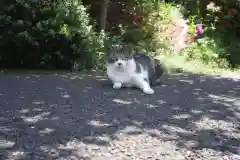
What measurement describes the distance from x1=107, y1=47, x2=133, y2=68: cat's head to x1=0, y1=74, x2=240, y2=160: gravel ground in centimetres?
46

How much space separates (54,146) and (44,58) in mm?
5571

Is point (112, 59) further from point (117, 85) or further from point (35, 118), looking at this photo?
point (35, 118)

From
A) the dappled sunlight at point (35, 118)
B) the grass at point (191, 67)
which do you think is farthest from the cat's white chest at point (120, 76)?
the grass at point (191, 67)

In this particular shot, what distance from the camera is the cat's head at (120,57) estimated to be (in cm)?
685

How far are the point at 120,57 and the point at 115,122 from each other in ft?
6.45

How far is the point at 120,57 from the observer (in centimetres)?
688

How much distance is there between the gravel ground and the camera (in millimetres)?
4199

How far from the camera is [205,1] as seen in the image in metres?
13.8

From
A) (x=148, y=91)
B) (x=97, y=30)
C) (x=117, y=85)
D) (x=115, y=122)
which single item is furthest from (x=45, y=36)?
(x=115, y=122)

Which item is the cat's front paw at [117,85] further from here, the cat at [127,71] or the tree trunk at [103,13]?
the tree trunk at [103,13]

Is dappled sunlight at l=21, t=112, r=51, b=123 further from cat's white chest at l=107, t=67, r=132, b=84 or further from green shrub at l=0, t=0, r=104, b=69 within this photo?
green shrub at l=0, t=0, r=104, b=69

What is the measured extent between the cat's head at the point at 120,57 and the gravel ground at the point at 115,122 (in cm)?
46

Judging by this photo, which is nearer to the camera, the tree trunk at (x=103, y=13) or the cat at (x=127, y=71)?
the cat at (x=127, y=71)

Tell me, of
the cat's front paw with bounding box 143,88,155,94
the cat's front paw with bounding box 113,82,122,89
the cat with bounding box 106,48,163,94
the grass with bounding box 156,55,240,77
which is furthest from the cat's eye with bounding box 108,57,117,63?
the grass with bounding box 156,55,240,77
